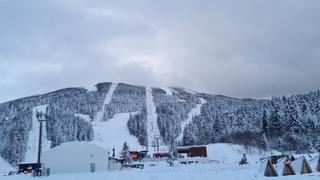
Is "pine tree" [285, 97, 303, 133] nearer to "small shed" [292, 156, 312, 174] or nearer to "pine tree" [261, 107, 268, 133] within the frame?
"pine tree" [261, 107, 268, 133]

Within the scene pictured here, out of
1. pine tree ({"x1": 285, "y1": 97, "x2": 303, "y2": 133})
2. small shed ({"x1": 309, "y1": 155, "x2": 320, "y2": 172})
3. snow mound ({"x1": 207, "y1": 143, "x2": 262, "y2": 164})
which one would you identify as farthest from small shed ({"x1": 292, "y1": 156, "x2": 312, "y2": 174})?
pine tree ({"x1": 285, "y1": 97, "x2": 303, "y2": 133})

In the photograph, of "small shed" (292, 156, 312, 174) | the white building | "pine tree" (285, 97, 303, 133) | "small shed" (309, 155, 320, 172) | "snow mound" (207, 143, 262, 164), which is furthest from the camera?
"snow mound" (207, 143, 262, 164)

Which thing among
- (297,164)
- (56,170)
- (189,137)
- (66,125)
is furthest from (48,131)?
(297,164)

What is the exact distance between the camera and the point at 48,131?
18962cm

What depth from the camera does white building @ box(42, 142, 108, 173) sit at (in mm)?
69125

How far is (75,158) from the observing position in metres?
70.4

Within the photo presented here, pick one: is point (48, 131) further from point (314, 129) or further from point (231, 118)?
point (314, 129)

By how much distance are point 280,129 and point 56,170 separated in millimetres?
63491

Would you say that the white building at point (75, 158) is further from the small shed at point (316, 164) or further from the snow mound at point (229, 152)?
the snow mound at point (229, 152)

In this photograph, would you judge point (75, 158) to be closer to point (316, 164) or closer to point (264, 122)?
point (316, 164)

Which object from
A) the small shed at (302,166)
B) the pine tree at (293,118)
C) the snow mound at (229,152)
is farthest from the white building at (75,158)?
the pine tree at (293,118)

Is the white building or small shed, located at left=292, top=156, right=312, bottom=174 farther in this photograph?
the white building

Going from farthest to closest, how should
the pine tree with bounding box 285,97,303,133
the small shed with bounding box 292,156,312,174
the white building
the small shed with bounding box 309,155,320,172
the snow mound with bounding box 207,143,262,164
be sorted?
1. the snow mound with bounding box 207,143,262,164
2. the pine tree with bounding box 285,97,303,133
3. the white building
4. the small shed with bounding box 309,155,320,172
5. the small shed with bounding box 292,156,312,174

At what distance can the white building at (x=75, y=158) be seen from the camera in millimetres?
69125
